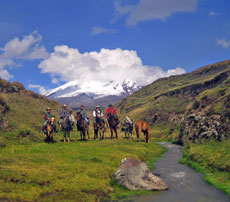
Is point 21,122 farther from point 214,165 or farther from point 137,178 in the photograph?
point 214,165

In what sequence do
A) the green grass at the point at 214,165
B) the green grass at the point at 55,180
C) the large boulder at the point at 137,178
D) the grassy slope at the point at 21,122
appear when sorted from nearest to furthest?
1. the green grass at the point at 55,180
2. the large boulder at the point at 137,178
3. the green grass at the point at 214,165
4. the grassy slope at the point at 21,122

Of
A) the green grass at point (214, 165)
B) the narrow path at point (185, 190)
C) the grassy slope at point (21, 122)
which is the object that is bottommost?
the narrow path at point (185, 190)

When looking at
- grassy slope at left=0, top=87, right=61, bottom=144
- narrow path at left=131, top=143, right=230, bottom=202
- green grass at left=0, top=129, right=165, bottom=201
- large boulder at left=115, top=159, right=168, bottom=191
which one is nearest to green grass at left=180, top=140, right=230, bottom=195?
narrow path at left=131, top=143, right=230, bottom=202

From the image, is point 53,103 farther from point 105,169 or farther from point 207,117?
point 105,169

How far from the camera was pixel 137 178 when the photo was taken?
14.9 metres

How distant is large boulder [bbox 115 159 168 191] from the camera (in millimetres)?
14453

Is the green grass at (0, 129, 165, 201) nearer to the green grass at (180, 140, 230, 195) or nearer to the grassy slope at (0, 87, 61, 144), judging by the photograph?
the green grass at (180, 140, 230, 195)

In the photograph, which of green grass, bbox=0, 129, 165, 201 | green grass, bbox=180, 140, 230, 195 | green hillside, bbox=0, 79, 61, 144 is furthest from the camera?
green hillside, bbox=0, 79, 61, 144

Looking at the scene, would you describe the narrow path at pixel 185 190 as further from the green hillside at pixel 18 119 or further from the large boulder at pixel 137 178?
the green hillside at pixel 18 119

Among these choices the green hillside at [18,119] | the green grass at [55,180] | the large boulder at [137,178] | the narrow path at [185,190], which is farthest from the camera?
the green hillside at [18,119]

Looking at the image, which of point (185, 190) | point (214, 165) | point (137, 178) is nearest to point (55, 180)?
point (137, 178)

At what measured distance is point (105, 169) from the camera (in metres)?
16.7

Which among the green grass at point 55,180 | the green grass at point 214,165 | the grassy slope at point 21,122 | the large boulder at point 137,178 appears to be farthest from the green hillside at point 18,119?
the green grass at point 214,165

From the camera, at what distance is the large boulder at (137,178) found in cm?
1445
